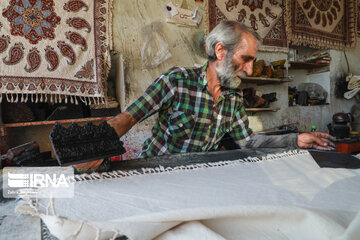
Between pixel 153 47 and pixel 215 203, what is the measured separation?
197 cm

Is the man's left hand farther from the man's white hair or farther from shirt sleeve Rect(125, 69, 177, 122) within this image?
shirt sleeve Rect(125, 69, 177, 122)

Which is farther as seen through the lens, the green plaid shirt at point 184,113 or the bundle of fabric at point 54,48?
the bundle of fabric at point 54,48

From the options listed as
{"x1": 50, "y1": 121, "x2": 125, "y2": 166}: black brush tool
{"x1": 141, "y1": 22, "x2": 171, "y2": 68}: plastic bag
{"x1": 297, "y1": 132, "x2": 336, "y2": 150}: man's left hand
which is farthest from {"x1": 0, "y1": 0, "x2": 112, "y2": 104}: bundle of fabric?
{"x1": 297, "y1": 132, "x2": 336, "y2": 150}: man's left hand

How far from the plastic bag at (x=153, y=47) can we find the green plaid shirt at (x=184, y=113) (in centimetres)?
92

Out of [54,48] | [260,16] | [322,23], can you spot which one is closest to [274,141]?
[54,48]

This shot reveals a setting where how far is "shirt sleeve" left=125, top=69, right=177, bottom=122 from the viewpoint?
120 cm

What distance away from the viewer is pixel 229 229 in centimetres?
43

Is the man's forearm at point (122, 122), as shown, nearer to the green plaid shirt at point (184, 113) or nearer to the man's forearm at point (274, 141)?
the green plaid shirt at point (184, 113)

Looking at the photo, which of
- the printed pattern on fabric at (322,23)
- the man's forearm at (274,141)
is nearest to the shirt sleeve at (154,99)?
the man's forearm at (274,141)

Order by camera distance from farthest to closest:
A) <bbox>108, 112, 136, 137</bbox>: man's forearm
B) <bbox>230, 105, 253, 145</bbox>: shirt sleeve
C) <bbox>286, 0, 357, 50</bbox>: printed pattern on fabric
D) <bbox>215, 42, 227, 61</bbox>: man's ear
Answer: <bbox>286, 0, 357, 50</bbox>: printed pattern on fabric < <bbox>230, 105, 253, 145</bbox>: shirt sleeve < <bbox>215, 42, 227, 61</bbox>: man's ear < <bbox>108, 112, 136, 137</bbox>: man's forearm

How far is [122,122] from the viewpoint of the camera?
1086 mm

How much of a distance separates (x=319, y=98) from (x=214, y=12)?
93.9 inches

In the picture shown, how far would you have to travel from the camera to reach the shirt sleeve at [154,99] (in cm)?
120

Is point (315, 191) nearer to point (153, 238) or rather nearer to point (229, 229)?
point (229, 229)
